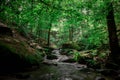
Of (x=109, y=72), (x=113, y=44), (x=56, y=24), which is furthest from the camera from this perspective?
(x=113, y=44)

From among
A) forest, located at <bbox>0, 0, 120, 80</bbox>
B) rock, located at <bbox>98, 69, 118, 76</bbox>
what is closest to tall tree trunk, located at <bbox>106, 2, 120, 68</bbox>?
forest, located at <bbox>0, 0, 120, 80</bbox>

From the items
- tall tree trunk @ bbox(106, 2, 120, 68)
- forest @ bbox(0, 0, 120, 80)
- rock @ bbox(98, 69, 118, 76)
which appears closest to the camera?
forest @ bbox(0, 0, 120, 80)

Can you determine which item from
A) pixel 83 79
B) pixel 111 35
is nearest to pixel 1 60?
pixel 83 79

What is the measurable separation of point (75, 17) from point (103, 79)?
437cm

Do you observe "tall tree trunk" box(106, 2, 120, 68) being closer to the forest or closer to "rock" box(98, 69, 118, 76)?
the forest

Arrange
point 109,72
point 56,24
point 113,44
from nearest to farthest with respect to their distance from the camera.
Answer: point 56,24, point 109,72, point 113,44

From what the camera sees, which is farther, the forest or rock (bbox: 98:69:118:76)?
rock (bbox: 98:69:118:76)

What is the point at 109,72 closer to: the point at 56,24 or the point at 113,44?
the point at 113,44

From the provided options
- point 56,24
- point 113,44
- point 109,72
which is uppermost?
point 56,24

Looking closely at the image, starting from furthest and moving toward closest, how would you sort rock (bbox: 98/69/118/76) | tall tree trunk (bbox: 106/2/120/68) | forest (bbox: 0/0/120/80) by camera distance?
1. tall tree trunk (bbox: 106/2/120/68)
2. rock (bbox: 98/69/118/76)
3. forest (bbox: 0/0/120/80)

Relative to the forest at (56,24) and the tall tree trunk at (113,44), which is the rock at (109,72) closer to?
the forest at (56,24)

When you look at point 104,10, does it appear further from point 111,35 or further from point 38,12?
point 38,12

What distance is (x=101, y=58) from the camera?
12586mm

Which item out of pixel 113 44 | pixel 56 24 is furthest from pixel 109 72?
pixel 56 24
